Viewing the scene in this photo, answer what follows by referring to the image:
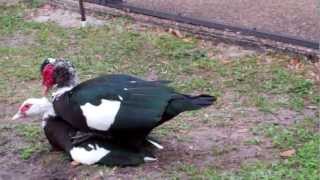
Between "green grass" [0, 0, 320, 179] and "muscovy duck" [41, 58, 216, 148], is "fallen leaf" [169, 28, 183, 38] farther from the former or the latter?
"muscovy duck" [41, 58, 216, 148]

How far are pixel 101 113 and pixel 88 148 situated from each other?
0.85 feet

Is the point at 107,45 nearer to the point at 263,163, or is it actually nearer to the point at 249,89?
the point at 249,89

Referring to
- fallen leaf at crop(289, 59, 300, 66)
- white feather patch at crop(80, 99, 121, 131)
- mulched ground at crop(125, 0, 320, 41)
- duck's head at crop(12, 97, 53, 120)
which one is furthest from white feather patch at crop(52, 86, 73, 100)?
mulched ground at crop(125, 0, 320, 41)

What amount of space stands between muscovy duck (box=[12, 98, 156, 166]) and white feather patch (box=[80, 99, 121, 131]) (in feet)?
0.52

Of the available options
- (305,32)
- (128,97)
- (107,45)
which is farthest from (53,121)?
(305,32)

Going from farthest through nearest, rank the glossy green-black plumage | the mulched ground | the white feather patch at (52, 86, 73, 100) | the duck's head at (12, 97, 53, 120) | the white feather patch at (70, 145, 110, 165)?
1. the mulched ground
2. the duck's head at (12, 97, 53, 120)
3. the white feather patch at (52, 86, 73, 100)
4. the white feather patch at (70, 145, 110, 165)
5. the glossy green-black plumage

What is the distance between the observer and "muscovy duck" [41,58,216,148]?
11.8 ft

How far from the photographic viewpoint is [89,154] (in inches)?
148

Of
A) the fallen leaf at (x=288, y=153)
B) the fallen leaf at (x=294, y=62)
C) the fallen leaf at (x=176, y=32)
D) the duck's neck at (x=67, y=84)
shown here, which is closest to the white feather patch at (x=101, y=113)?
the duck's neck at (x=67, y=84)

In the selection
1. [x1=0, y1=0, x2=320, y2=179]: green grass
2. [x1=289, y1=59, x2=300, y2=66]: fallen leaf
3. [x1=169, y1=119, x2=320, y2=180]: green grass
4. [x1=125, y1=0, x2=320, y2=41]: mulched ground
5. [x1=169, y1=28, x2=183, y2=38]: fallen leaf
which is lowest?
[x1=169, y1=119, x2=320, y2=180]: green grass

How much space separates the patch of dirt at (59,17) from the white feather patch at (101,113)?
2713 millimetres

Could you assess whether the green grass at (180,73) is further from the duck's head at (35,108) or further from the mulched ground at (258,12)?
the mulched ground at (258,12)

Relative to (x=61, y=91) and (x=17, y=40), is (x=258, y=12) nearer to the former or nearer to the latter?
(x=17, y=40)

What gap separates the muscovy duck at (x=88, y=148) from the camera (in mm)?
3748
